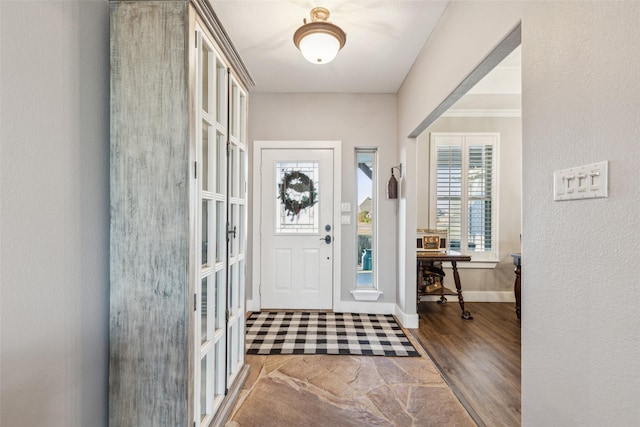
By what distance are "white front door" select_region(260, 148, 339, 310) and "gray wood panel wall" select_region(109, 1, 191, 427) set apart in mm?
2458

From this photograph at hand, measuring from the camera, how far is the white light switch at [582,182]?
909 millimetres

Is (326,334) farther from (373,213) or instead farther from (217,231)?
(217,231)

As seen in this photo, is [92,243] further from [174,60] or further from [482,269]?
[482,269]

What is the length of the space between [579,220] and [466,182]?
3432 mm

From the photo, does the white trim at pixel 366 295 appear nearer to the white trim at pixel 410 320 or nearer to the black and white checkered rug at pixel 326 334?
the black and white checkered rug at pixel 326 334

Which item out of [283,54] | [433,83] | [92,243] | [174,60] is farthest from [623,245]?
[283,54]

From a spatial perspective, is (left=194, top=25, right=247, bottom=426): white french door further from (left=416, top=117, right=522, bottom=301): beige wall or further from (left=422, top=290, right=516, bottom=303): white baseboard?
(left=422, top=290, right=516, bottom=303): white baseboard

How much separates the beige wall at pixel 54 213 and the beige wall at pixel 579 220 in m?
1.72

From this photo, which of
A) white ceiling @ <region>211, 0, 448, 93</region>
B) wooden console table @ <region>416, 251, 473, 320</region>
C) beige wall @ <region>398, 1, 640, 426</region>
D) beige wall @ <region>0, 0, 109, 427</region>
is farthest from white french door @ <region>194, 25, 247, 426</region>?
wooden console table @ <region>416, 251, 473, 320</region>

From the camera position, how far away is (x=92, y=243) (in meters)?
1.22

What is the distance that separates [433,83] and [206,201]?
1.94 metres

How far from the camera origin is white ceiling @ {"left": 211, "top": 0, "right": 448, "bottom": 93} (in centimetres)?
219

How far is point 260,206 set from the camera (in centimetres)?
374

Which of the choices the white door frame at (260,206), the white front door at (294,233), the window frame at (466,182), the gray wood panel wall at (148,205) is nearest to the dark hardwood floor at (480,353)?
the window frame at (466,182)
